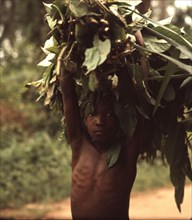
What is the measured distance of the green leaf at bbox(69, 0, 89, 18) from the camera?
76.9 inches

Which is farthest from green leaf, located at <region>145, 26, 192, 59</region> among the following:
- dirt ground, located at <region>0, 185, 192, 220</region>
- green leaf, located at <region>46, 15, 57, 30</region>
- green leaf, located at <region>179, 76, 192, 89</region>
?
dirt ground, located at <region>0, 185, 192, 220</region>

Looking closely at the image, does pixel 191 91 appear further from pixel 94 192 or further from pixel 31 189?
pixel 31 189

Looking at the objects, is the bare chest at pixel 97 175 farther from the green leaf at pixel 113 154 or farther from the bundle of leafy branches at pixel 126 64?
the bundle of leafy branches at pixel 126 64

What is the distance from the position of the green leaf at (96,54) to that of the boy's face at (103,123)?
0.31m

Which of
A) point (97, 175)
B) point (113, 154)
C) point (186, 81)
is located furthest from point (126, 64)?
point (97, 175)

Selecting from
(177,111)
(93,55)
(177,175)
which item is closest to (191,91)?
(177,111)

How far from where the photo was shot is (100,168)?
2.28 meters

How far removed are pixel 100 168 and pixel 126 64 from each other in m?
0.52

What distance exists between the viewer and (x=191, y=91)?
2.33 metres

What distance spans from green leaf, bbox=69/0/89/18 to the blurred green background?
4.05 meters

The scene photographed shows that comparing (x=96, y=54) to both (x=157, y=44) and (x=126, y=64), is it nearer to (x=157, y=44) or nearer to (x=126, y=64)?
(x=126, y=64)

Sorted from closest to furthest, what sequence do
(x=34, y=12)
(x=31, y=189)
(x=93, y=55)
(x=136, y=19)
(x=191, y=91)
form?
(x=93, y=55) → (x=136, y=19) → (x=191, y=91) → (x=31, y=189) → (x=34, y=12)

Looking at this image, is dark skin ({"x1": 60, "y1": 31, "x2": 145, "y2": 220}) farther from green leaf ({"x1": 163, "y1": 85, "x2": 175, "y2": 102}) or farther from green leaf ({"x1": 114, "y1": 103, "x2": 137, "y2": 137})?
green leaf ({"x1": 163, "y1": 85, "x2": 175, "y2": 102})

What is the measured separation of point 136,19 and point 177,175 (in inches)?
31.7
